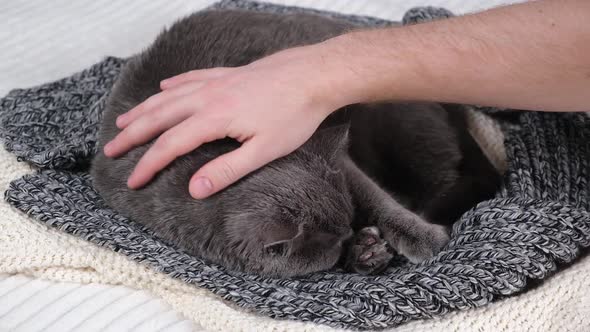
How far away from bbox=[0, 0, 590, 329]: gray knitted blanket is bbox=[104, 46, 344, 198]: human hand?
0.14 meters

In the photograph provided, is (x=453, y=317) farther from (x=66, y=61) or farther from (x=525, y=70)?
(x=66, y=61)

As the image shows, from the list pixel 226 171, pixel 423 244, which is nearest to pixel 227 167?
pixel 226 171

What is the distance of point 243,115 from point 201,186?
0.14m

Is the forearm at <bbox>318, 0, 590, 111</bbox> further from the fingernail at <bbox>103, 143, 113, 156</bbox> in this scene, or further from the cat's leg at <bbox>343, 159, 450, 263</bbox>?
the fingernail at <bbox>103, 143, 113, 156</bbox>

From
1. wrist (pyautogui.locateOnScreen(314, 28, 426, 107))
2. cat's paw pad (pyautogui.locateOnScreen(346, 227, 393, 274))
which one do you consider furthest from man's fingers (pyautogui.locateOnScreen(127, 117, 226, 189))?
cat's paw pad (pyautogui.locateOnScreen(346, 227, 393, 274))

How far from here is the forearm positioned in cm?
98

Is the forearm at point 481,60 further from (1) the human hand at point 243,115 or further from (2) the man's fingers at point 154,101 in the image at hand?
(2) the man's fingers at point 154,101

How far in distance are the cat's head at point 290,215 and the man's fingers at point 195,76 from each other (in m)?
0.20

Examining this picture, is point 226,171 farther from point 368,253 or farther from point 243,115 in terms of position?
point 368,253

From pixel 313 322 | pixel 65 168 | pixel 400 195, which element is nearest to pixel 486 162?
pixel 400 195

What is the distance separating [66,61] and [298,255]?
3.60 feet

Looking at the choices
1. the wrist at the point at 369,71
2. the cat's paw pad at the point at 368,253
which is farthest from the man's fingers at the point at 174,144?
the cat's paw pad at the point at 368,253

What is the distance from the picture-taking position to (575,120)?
1303 mm

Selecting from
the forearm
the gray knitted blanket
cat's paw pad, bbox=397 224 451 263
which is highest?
the forearm
